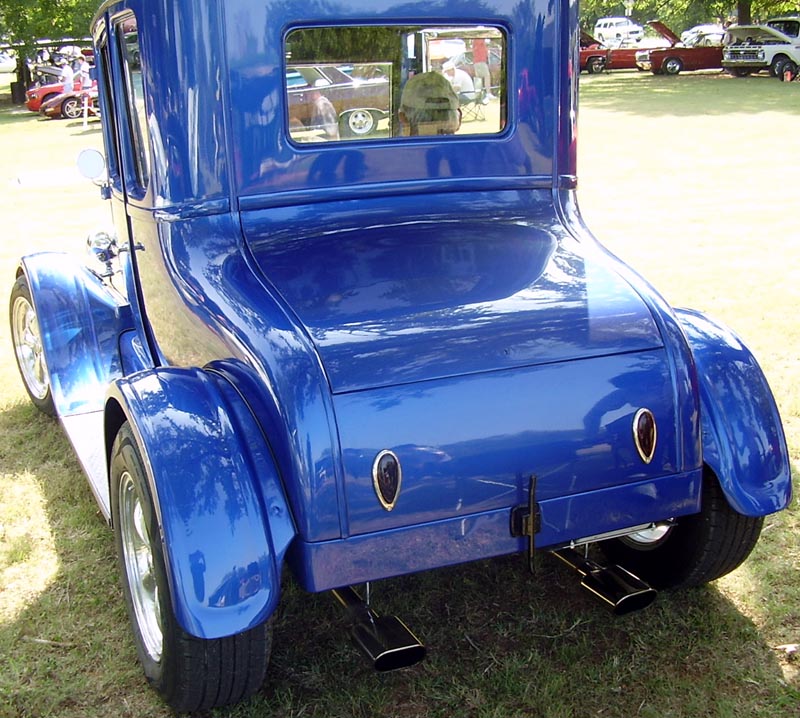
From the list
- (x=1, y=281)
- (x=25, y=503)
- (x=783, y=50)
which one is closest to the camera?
(x=25, y=503)

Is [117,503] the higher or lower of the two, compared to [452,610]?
higher

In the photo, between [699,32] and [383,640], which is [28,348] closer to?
[383,640]

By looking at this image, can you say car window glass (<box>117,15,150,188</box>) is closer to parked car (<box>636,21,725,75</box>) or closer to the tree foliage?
the tree foliage

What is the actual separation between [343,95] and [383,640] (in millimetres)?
1816

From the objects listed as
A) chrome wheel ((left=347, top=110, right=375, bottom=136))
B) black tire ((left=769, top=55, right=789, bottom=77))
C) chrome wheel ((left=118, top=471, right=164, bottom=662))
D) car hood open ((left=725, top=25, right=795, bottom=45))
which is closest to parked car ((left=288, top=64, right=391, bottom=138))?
chrome wheel ((left=347, top=110, right=375, bottom=136))

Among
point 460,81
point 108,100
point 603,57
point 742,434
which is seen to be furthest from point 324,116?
point 603,57

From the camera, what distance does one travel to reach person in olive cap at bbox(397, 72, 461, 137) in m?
3.37

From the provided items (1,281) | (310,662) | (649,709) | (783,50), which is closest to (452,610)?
(310,662)

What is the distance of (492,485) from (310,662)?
3.25 feet

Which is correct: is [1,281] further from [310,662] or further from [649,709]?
[649,709]

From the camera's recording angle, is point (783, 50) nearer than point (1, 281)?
No

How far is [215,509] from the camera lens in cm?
246

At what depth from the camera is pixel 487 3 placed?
328 centimetres

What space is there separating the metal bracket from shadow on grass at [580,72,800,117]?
18724 millimetres
